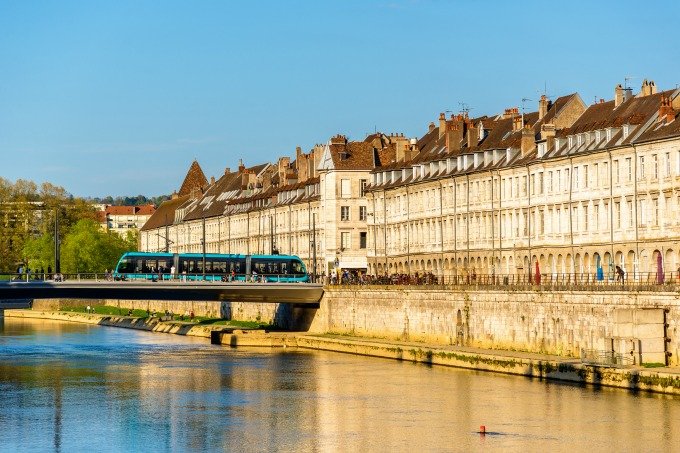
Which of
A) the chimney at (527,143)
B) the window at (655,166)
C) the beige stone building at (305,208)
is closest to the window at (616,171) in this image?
the window at (655,166)

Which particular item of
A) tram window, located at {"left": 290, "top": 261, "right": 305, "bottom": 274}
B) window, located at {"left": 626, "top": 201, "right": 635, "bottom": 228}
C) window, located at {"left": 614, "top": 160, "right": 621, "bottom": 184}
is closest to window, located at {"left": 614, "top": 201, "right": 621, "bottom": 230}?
window, located at {"left": 626, "top": 201, "right": 635, "bottom": 228}

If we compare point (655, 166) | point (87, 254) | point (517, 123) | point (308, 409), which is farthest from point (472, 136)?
point (87, 254)

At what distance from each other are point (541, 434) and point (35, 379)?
32773 millimetres

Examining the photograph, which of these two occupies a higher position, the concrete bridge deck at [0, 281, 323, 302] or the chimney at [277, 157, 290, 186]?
the chimney at [277, 157, 290, 186]

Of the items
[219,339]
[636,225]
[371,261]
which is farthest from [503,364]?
[371,261]

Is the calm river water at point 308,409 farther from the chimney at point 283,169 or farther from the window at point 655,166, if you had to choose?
the chimney at point 283,169

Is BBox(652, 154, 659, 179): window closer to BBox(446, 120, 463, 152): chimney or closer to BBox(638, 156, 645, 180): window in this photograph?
BBox(638, 156, 645, 180): window

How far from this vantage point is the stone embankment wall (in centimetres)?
7331

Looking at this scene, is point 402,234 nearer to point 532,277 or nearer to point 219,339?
point 219,339

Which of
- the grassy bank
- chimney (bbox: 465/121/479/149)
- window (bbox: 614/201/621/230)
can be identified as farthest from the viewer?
the grassy bank

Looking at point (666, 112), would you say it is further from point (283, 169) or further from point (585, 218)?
point (283, 169)

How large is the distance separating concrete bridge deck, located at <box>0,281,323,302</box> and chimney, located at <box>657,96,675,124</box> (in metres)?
29.3

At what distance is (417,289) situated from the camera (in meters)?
97.4

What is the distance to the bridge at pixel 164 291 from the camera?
9656cm
